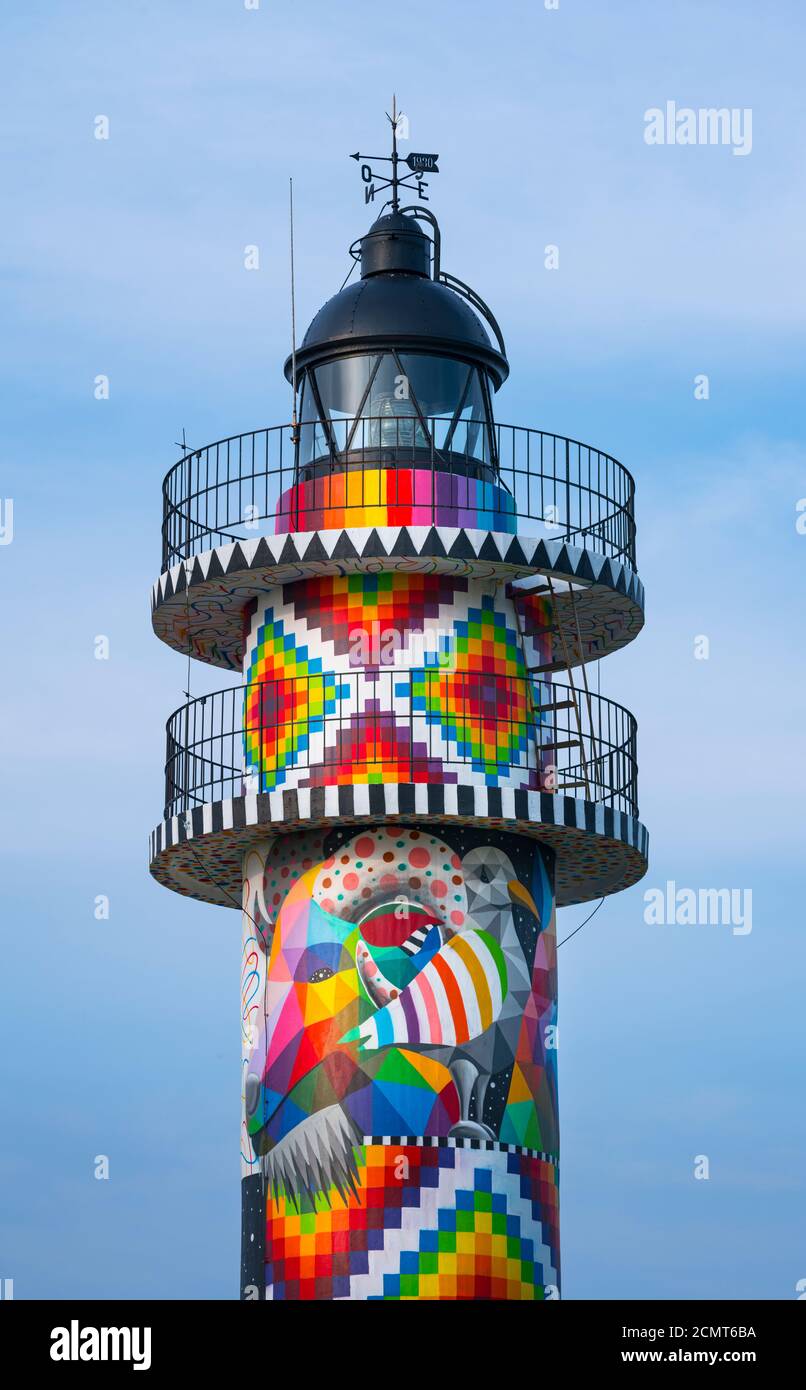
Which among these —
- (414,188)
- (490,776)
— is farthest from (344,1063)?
(414,188)

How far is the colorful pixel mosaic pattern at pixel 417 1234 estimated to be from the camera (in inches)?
1726

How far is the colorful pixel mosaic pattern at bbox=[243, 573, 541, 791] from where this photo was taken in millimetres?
45438

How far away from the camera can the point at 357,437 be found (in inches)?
1857

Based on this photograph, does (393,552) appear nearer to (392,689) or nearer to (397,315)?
(392,689)

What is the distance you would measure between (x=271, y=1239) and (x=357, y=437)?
37.2ft

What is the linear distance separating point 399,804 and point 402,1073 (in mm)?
3631

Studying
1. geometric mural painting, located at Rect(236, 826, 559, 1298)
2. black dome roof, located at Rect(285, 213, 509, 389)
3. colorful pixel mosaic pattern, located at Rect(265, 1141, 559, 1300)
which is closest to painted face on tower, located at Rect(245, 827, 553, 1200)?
geometric mural painting, located at Rect(236, 826, 559, 1298)

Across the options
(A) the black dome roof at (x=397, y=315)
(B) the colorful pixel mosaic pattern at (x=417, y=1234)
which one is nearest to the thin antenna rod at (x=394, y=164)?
(A) the black dome roof at (x=397, y=315)

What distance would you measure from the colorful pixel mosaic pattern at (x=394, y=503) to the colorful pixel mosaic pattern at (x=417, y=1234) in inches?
340
